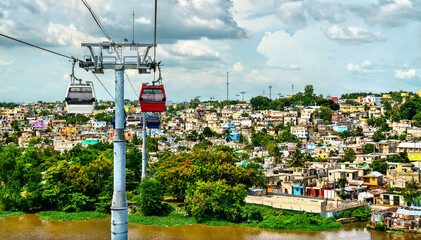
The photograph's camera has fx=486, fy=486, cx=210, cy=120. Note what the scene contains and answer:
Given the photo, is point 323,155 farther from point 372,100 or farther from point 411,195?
point 372,100

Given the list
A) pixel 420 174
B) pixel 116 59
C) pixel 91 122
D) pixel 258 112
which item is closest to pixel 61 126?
pixel 91 122

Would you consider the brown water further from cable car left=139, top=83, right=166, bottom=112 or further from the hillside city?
cable car left=139, top=83, right=166, bottom=112

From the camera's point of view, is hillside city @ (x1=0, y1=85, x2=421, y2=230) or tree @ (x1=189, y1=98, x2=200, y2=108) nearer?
hillside city @ (x1=0, y1=85, x2=421, y2=230)

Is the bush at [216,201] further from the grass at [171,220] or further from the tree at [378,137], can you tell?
the tree at [378,137]

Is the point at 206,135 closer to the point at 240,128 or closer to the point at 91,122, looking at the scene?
the point at 240,128

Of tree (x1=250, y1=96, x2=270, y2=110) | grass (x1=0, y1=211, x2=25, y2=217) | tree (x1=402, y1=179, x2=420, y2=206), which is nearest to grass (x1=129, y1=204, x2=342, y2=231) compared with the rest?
tree (x1=402, y1=179, x2=420, y2=206)
